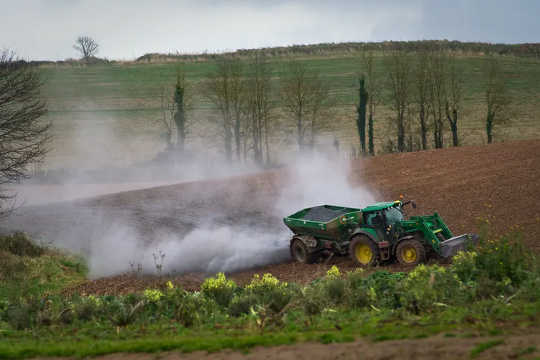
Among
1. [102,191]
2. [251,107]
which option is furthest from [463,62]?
[102,191]

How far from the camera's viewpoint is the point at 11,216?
3206 cm

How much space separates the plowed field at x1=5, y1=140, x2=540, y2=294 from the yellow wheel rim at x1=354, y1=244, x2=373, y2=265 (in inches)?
23.6

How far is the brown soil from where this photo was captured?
845cm

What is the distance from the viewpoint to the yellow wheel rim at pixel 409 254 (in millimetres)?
16438

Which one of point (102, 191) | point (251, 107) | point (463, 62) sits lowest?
point (102, 191)

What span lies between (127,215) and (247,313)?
66.7ft

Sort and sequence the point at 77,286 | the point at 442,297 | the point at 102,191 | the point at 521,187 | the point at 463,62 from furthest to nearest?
the point at 463,62, the point at 102,191, the point at 521,187, the point at 77,286, the point at 442,297

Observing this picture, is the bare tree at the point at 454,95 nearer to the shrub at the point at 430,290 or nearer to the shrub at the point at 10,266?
the shrub at the point at 10,266

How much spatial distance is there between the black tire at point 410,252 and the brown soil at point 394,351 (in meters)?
7.09

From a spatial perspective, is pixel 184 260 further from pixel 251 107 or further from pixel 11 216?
pixel 251 107

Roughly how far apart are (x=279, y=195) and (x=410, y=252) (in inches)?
624

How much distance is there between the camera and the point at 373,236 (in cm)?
1705

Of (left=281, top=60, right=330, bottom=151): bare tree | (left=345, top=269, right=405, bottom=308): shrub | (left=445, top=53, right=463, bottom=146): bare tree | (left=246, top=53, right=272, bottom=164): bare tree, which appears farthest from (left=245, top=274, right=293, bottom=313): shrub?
(left=445, top=53, right=463, bottom=146): bare tree

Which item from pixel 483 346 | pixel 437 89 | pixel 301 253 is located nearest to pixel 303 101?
pixel 437 89
